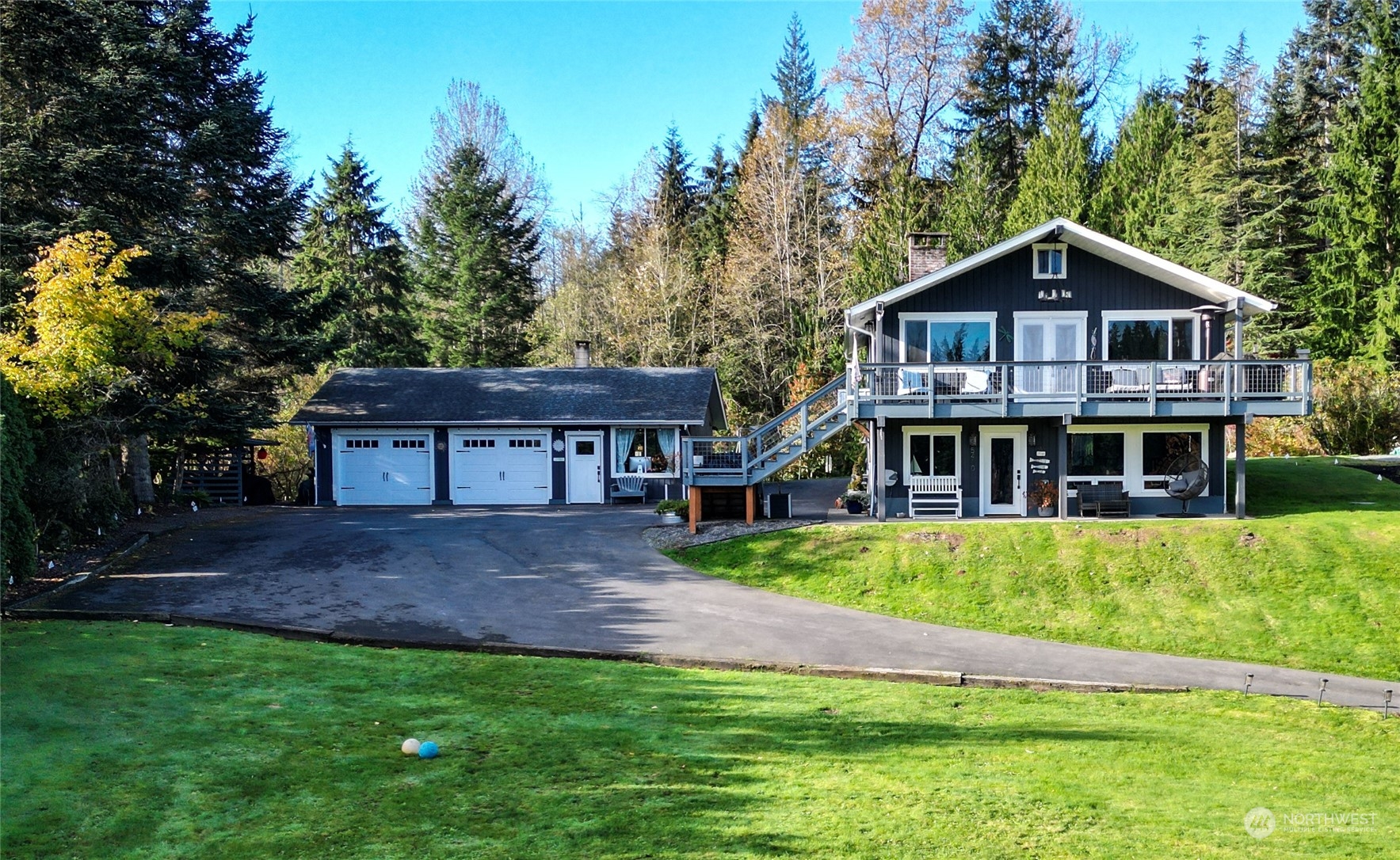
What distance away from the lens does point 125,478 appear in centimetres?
2753

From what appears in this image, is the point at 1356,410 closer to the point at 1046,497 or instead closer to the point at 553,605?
the point at 1046,497

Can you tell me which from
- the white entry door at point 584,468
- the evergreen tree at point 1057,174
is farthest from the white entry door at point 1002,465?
the evergreen tree at point 1057,174

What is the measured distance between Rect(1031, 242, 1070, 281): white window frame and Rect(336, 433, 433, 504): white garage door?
18771mm

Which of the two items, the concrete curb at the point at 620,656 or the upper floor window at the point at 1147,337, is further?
the upper floor window at the point at 1147,337

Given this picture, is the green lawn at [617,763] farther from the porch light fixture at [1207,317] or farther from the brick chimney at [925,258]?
the brick chimney at [925,258]

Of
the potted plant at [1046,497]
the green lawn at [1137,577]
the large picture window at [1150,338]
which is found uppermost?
the large picture window at [1150,338]

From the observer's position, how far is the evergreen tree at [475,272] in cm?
4359

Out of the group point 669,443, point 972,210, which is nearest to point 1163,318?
point 669,443

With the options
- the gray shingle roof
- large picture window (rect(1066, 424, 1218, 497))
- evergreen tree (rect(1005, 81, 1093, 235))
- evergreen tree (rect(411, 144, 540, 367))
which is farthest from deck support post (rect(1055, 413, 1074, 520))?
evergreen tree (rect(411, 144, 540, 367))

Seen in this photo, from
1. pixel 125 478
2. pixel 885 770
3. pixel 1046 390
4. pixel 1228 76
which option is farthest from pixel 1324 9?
pixel 125 478

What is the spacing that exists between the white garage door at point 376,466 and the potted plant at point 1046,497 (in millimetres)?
18310

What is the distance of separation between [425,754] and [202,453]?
2676 cm

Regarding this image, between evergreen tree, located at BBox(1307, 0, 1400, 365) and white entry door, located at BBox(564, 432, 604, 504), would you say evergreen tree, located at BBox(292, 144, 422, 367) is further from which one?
evergreen tree, located at BBox(1307, 0, 1400, 365)

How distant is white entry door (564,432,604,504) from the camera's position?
→ 29.3m
